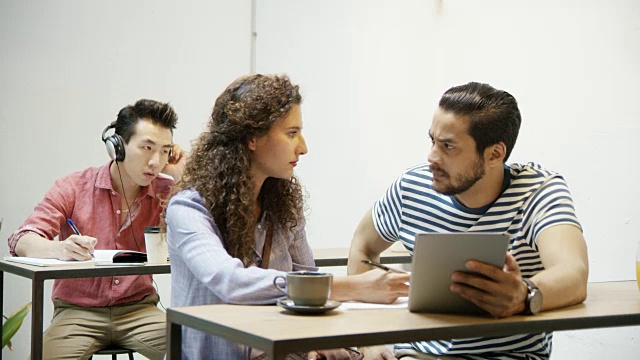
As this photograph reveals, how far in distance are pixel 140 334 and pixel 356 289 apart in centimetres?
149

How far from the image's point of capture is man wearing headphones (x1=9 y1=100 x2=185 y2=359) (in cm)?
291

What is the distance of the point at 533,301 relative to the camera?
1.56 m

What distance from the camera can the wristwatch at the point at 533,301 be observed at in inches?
61.6

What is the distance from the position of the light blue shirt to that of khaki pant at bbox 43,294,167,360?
43.2 inches

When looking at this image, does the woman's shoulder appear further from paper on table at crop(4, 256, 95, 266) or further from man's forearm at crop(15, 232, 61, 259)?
man's forearm at crop(15, 232, 61, 259)

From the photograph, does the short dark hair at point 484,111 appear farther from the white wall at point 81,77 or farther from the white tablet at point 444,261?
the white wall at point 81,77

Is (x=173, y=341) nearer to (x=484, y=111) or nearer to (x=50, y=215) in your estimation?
(x=484, y=111)

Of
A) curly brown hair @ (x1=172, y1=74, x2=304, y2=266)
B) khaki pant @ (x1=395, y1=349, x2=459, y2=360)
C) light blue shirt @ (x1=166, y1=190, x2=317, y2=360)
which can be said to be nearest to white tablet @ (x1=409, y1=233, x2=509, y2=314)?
light blue shirt @ (x1=166, y1=190, x2=317, y2=360)

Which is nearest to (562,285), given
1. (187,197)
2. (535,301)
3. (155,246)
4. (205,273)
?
(535,301)

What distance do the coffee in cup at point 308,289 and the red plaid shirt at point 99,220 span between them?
1573 millimetres

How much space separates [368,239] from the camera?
2268 millimetres

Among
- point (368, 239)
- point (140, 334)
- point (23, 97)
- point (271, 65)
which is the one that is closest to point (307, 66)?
point (271, 65)

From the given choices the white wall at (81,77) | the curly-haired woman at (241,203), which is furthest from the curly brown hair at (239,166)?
the white wall at (81,77)

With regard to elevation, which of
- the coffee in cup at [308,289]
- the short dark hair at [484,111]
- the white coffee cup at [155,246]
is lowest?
the white coffee cup at [155,246]
